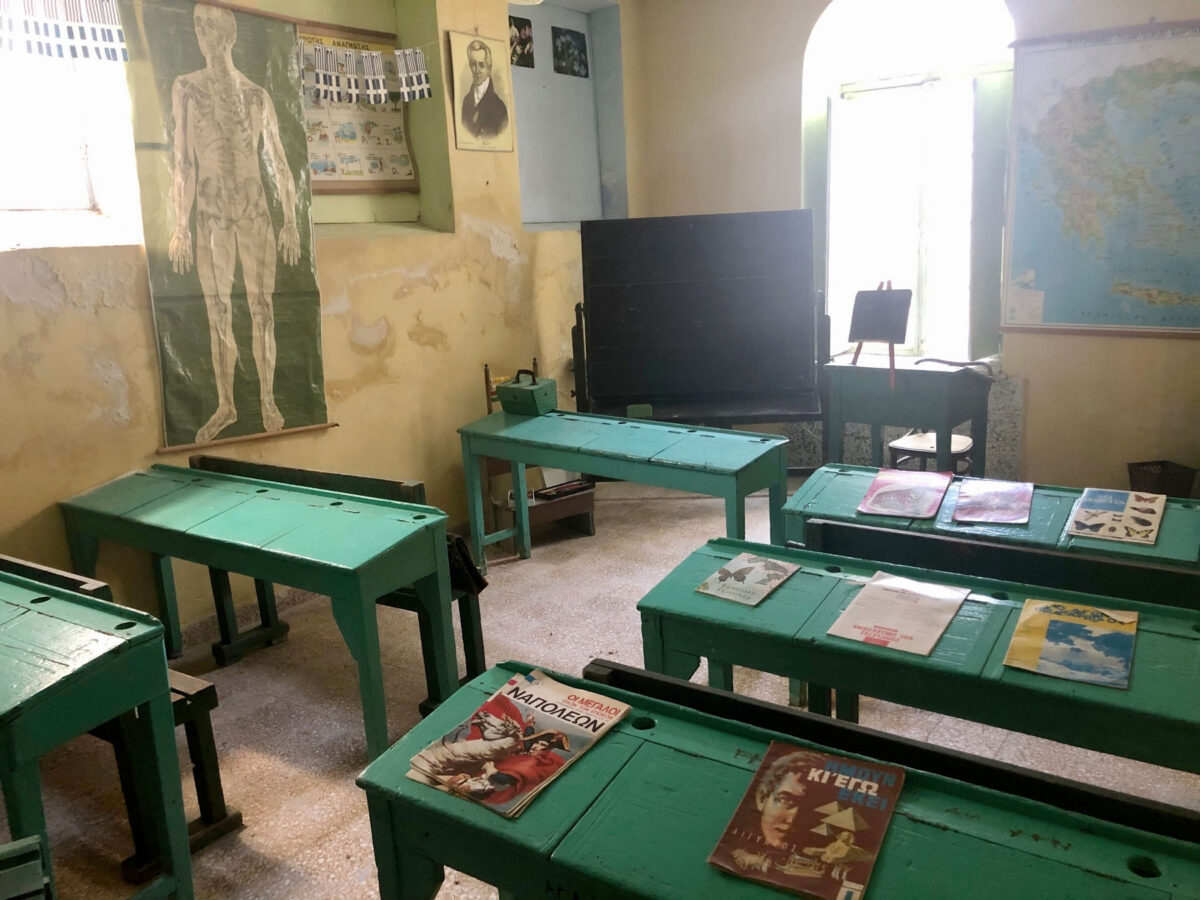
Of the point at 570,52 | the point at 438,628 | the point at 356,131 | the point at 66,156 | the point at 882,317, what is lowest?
the point at 438,628

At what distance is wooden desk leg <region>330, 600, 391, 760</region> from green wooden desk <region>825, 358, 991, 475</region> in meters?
2.47

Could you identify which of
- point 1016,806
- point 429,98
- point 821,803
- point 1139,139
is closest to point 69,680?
point 821,803

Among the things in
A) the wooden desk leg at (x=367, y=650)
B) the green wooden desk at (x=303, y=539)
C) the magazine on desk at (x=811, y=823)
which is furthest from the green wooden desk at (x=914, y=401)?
the magazine on desk at (x=811, y=823)

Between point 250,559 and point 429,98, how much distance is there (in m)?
2.57

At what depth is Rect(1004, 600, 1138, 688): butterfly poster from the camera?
1546 mm

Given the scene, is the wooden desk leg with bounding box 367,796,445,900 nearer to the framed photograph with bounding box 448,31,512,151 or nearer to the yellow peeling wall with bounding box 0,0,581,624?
the yellow peeling wall with bounding box 0,0,581,624

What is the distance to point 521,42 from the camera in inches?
198

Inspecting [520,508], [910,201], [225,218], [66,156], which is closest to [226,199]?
[225,218]

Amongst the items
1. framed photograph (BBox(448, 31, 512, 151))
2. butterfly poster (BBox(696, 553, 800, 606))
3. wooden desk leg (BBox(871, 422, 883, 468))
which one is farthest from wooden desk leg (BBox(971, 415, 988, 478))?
framed photograph (BBox(448, 31, 512, 151))

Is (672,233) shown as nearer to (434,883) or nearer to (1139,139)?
(1139,139)

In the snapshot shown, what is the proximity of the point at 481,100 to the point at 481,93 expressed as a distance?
3 centimetres

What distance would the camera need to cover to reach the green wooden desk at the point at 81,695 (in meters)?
1.69

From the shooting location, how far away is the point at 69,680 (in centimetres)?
173

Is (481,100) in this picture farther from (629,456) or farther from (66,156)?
(629,456)
